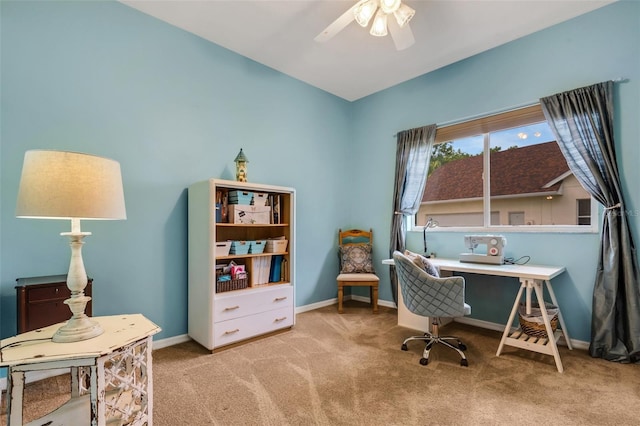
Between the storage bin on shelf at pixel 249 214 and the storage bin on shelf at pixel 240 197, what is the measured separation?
0.04 m

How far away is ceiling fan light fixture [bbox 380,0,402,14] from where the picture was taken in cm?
198

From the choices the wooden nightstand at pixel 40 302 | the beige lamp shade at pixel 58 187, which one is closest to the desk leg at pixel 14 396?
the beige lamp shade at pixel 58 187

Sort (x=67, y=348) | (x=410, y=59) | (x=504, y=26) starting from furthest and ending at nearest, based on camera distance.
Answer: (x=410, y=59) → (x=504, y=26) → (x=67, y=348)

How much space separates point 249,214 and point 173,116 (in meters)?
1.10

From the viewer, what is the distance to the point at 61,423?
1179mm

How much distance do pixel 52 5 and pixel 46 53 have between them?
0.35 m

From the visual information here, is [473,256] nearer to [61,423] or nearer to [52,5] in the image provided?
[61,423]

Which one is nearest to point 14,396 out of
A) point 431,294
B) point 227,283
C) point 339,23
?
point 227,283

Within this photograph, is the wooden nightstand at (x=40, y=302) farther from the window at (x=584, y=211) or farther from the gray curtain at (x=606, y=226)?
the window at (x=584, y=211)

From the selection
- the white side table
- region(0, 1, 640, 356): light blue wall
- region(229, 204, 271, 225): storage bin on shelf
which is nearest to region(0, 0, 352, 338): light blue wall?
region(0, 1, 640, 356): light blue wall

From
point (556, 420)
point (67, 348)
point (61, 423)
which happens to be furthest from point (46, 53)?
point (556, 420)

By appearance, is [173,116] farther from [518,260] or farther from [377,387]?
[518,260]

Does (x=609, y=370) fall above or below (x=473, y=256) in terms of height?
below

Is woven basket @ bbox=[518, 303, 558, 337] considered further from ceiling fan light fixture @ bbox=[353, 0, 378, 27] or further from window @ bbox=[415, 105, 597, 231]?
ceiling fan light fixture @ bbox=[353, 0, 378, 27]
